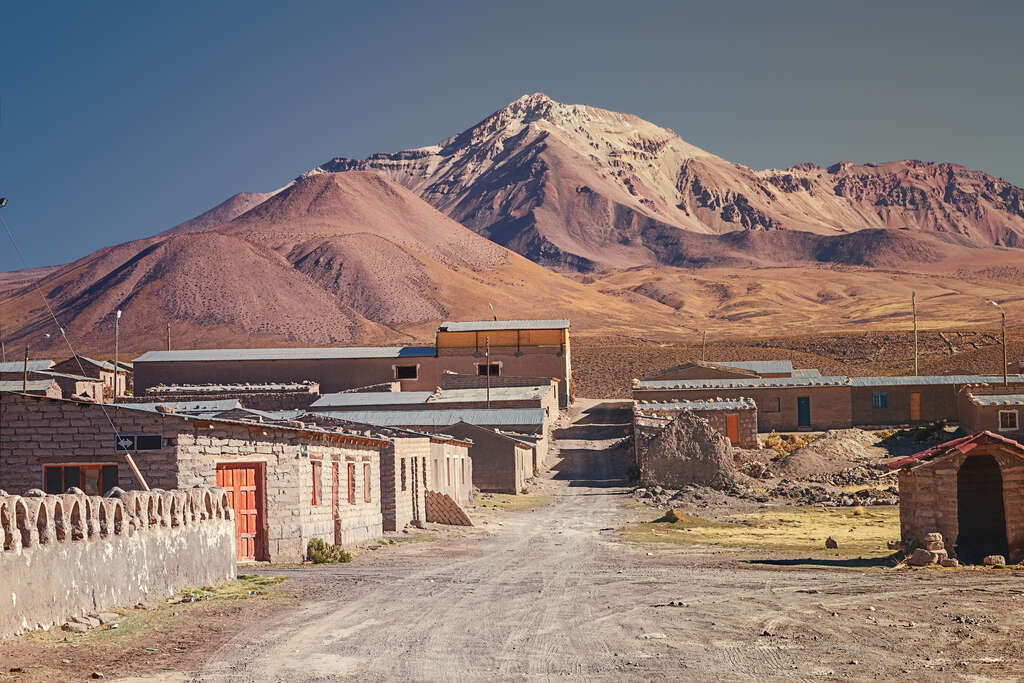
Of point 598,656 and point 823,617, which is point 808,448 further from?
point 598,656

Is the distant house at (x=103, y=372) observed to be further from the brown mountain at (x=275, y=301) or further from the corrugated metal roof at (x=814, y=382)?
the brown mountain at (x=275, y=301)

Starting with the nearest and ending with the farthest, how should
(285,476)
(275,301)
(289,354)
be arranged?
1. (285,476)
2. (289,354)
3. (275,301)

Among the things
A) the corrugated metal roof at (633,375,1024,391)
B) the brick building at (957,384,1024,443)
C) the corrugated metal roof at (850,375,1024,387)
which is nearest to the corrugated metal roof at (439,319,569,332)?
the corrugated metal roof at (633,375,1024,391)

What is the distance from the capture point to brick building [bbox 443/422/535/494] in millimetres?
44625

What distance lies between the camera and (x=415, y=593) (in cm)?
1894

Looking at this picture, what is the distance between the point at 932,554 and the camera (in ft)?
70.8

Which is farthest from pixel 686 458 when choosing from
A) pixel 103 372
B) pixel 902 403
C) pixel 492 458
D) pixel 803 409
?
pixel 103 372

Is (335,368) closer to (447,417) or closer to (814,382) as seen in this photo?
(447,417)

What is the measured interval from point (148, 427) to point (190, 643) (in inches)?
298

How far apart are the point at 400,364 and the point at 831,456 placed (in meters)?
32.9

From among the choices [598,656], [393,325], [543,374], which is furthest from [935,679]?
[393,325]

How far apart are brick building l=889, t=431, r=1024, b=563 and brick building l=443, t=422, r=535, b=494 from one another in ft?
74.4

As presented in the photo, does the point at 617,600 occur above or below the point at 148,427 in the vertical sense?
below

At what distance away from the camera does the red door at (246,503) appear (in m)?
22.2
